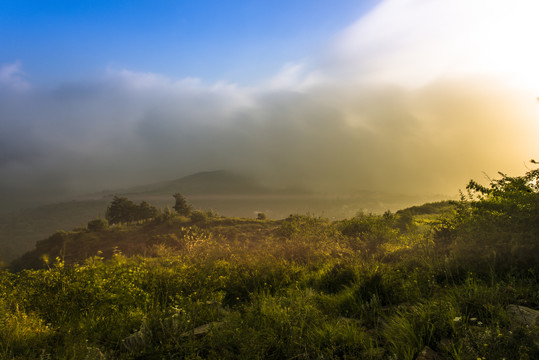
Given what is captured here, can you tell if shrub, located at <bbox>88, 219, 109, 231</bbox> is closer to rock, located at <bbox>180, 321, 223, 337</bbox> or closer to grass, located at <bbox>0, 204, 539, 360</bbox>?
grass, located at <bbox>0, 204, 539, 360</bbox>

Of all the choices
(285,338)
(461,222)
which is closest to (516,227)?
(461,222)

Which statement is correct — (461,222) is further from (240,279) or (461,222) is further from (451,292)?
(240,279)

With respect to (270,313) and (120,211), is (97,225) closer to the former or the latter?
(120,211)

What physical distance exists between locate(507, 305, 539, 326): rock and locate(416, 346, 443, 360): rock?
998 millimetres

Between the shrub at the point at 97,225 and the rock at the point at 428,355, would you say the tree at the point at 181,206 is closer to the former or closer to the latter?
the shrub at the point at 97,225

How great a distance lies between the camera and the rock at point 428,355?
305cm

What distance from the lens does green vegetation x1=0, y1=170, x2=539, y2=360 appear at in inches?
136

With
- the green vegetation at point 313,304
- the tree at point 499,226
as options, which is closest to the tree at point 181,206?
the green vegetation at point 313,304

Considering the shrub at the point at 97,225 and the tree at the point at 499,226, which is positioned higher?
the tree at the point at 499,226

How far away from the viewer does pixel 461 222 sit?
28.2 ft

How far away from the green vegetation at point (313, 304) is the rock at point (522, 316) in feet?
0.08

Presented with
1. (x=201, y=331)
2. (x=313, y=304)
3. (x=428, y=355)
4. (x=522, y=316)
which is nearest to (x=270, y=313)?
(x=313, y=304)

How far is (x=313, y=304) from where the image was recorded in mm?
4914

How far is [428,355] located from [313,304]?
2.08 m
